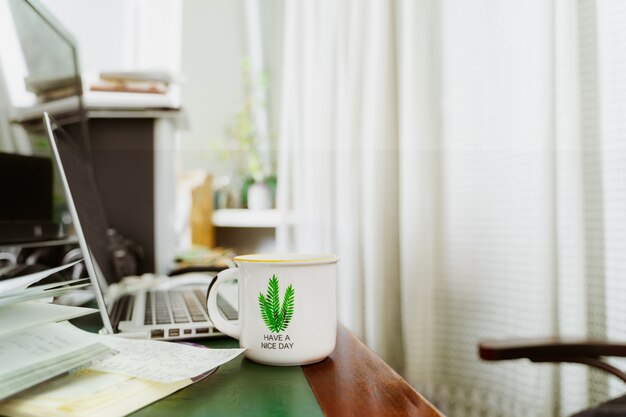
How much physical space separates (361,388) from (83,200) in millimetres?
530

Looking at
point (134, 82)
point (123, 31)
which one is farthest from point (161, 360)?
point (123, 31)

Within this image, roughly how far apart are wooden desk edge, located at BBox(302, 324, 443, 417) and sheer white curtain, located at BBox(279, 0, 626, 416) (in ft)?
1.34

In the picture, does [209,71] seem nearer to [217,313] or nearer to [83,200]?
[83,200]

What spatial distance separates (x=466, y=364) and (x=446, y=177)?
1.25 feet

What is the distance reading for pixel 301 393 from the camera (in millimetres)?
402

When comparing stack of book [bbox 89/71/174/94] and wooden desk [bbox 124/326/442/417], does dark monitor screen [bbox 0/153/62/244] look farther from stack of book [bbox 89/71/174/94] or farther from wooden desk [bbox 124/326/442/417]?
wooden desk [bbox 124/326/442/417]

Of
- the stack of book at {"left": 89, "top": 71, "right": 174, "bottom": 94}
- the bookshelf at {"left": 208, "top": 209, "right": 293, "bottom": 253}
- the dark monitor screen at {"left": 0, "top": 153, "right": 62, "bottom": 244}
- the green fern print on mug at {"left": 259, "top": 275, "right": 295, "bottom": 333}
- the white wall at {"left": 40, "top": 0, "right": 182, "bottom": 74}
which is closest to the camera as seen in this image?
the green fern print on mug at {"left": 259, "top": 275, "right": 295, "bottom": 333}

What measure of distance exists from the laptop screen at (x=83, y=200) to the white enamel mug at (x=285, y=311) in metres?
0.19

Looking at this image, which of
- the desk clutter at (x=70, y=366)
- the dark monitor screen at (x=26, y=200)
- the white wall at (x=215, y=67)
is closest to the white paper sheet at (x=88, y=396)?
the desk clutter at (x=70, y=366)

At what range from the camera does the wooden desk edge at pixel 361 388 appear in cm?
36

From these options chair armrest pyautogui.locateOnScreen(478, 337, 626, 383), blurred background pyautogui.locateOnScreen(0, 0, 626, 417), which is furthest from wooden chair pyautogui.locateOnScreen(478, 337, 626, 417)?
blurred background pyautogui.locateOnScreen(0, 0, 626, 417)

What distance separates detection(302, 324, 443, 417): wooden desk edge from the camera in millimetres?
362

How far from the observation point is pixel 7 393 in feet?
1.07

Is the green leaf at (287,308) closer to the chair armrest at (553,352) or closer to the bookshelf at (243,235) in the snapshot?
the chair armrest at (553,352)
